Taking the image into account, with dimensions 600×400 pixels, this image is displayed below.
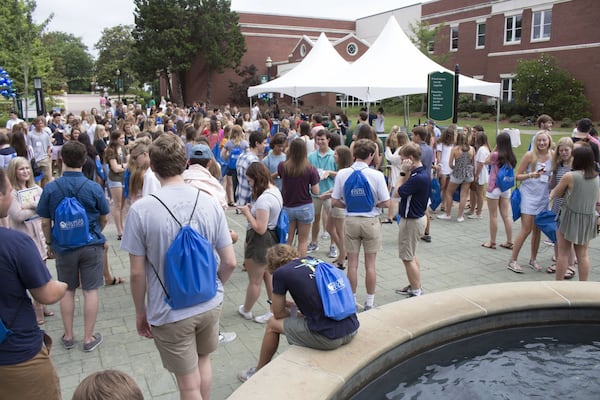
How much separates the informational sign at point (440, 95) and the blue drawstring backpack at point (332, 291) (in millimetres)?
8233

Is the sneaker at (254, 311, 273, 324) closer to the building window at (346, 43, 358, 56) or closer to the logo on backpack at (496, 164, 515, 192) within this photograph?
the logo on backpack at (496, 164, 515, 192)

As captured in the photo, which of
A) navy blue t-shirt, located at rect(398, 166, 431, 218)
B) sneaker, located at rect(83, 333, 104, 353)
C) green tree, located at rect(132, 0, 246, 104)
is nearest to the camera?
sneaker, located at rect(83, 333, 104, 353)

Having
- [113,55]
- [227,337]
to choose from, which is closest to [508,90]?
[227,337]

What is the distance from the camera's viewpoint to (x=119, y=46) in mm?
73812

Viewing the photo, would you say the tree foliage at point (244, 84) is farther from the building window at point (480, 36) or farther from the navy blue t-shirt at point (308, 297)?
the navy blue t-shirt at point (308, 297)

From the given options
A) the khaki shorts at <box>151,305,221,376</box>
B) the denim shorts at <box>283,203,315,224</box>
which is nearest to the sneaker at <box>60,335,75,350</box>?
the khaki shorts at <box>151,305,221,376</box>

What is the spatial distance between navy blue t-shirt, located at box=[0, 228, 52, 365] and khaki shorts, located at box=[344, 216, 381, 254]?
317 cm

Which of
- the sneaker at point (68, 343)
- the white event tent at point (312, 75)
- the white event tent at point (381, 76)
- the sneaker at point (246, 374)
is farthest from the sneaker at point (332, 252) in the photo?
the white event tent at point (312, 75)

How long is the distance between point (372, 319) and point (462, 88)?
957 cm

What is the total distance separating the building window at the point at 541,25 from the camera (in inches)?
1256

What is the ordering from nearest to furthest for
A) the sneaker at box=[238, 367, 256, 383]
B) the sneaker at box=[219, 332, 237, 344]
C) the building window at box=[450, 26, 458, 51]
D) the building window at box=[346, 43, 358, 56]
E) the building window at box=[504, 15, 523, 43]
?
the sneaker at box=[238, 367, 256, 383]
the sneaker at box=[219, 332, 237, 344]
the building window at box=[504, 15, 523, 43]
the building window at box=[450, 26, 458, 51]
the building window at box=[346, 43, 358, 56]

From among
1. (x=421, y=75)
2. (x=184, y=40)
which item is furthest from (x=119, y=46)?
(x=421, y=75)

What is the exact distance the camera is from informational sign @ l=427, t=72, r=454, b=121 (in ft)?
35.6

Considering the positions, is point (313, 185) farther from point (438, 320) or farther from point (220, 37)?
point (220, 37)
